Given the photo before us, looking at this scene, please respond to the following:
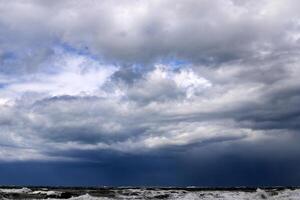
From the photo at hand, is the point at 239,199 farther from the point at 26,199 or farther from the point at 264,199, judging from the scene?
the point at 26,199

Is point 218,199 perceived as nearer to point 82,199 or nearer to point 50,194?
point 82,199

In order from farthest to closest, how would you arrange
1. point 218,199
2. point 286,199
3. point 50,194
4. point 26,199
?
point 50,194 < point 218,199 < point 26,199 < point 286,199

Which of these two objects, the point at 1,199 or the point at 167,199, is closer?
the point at 1,199

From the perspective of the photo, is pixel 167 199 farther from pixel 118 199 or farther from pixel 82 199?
pixel 82 199

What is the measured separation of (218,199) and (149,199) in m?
11.3

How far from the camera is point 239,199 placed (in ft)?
255

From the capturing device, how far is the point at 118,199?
82.6 metres

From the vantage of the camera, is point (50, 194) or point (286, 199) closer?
point (286, 199)

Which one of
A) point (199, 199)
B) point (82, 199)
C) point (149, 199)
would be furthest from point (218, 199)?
Answer: point (82, 199)

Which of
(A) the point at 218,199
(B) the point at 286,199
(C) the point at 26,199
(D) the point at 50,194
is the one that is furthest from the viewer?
(D) the point at 50,194

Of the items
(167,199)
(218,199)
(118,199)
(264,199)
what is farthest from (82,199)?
(264,199)

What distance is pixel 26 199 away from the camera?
75688 mm

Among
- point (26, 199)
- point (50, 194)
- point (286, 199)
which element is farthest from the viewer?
point (50, 194)

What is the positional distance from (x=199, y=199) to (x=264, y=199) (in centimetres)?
1032
